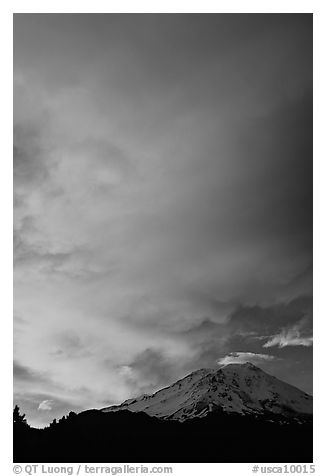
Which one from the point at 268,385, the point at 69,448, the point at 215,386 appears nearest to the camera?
the point at 69,448

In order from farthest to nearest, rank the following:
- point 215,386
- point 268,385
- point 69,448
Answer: point 215,386 → point 268,385 → point 69,448
